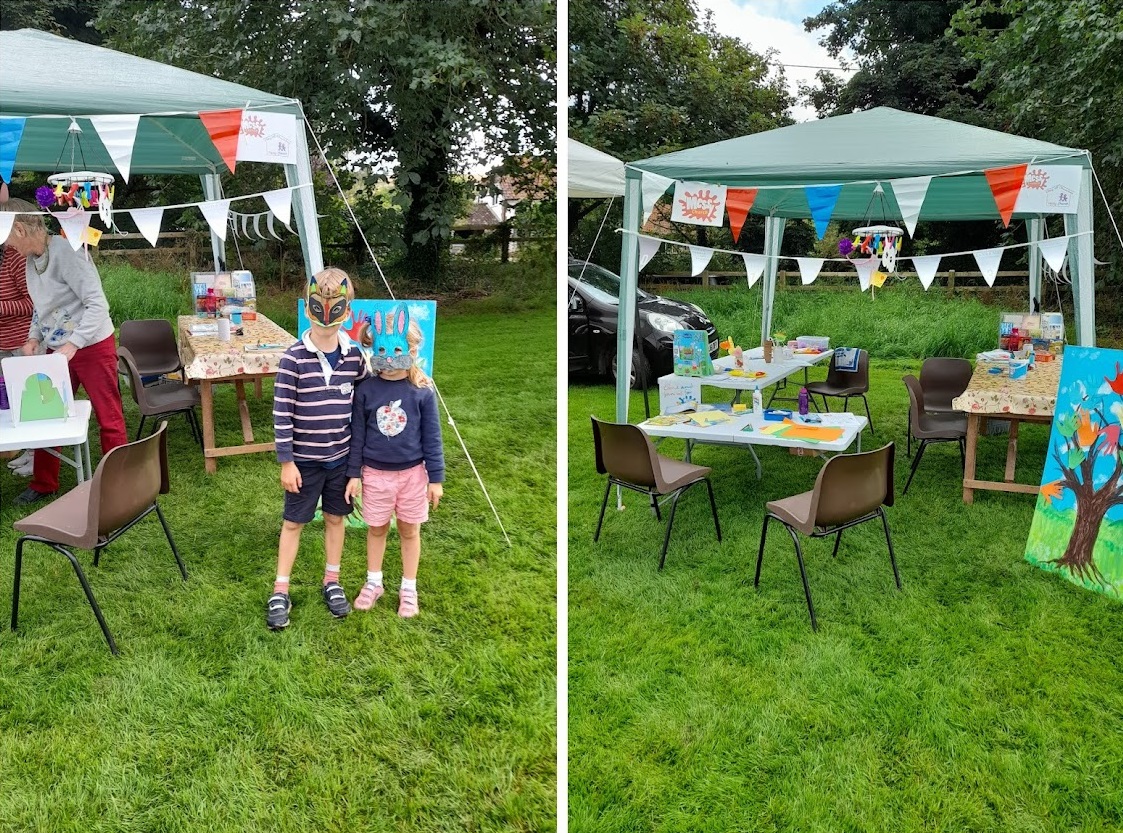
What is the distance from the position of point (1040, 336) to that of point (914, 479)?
4.70 ft

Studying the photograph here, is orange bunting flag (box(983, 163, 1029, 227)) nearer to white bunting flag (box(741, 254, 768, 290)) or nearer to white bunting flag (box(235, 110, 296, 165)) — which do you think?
white bunting flag (box(741, 254, 768, 290))

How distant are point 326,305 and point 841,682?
2.35m

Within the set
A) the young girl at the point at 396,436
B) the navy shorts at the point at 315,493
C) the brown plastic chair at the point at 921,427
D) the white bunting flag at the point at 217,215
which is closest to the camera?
the young girl at the point at 396,436

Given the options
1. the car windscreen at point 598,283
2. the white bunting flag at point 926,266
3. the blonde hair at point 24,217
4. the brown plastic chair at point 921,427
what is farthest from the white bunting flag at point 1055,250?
the car windscreen at point 598,283

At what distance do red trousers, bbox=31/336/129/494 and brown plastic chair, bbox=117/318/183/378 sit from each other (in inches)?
67.8

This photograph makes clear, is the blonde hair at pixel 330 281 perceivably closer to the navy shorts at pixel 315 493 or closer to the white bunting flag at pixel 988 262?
the navy shorts at pixel 315 493

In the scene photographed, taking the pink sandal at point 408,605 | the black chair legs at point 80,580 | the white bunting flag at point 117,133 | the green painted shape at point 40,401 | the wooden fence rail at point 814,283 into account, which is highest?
the white bunting flag at point 117,133

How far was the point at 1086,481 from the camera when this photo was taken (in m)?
3.73

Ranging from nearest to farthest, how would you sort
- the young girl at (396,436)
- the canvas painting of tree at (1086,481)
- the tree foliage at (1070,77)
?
the young girl at (396,436) → the canvas painting of tree at (1086,481) → the tree foliage at (1070,77)

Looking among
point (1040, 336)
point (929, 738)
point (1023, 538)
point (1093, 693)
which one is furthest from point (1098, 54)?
point (929, 738)

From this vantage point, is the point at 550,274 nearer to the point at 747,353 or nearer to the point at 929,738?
the point at 747,353

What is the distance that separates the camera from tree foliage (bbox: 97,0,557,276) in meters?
9.90

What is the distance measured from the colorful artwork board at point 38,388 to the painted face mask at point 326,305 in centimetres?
154

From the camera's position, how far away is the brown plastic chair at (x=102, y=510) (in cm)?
299
